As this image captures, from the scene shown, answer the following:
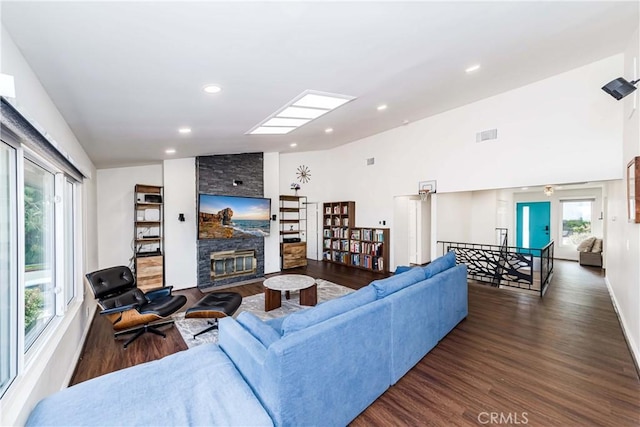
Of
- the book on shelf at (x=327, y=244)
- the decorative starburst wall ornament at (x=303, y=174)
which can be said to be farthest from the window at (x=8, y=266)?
the book on shelf at (x=327, y=244)

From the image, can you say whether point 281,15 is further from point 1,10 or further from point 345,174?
point 345,174

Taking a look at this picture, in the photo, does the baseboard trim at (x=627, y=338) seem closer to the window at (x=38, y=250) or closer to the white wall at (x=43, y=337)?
the white wall at (x=43, y=337)

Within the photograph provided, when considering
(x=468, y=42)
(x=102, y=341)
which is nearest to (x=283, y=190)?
(x=102, y=341)

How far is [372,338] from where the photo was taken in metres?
2.09

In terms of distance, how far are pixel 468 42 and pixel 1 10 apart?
3274mm

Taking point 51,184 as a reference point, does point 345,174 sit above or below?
above

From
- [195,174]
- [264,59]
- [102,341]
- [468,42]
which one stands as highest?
[468,42]

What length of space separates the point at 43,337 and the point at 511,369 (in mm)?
4031

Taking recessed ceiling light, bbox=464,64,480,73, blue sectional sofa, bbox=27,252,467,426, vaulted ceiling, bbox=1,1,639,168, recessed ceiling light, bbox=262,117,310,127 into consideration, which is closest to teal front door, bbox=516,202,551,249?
vaulted ceiling, bbox=1,1,639,168

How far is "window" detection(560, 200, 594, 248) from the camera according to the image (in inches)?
308

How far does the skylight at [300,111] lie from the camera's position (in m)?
Result: 3.32

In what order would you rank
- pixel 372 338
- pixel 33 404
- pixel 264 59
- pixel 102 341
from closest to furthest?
1. pixel 33 404
2. pixel 372 338
3. pixel 264 59
4. pixel 102 341

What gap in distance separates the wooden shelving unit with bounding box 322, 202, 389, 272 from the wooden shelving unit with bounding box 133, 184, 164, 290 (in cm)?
447

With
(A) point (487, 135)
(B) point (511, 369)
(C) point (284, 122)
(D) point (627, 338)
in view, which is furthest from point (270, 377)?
(A) point (487, 135)
